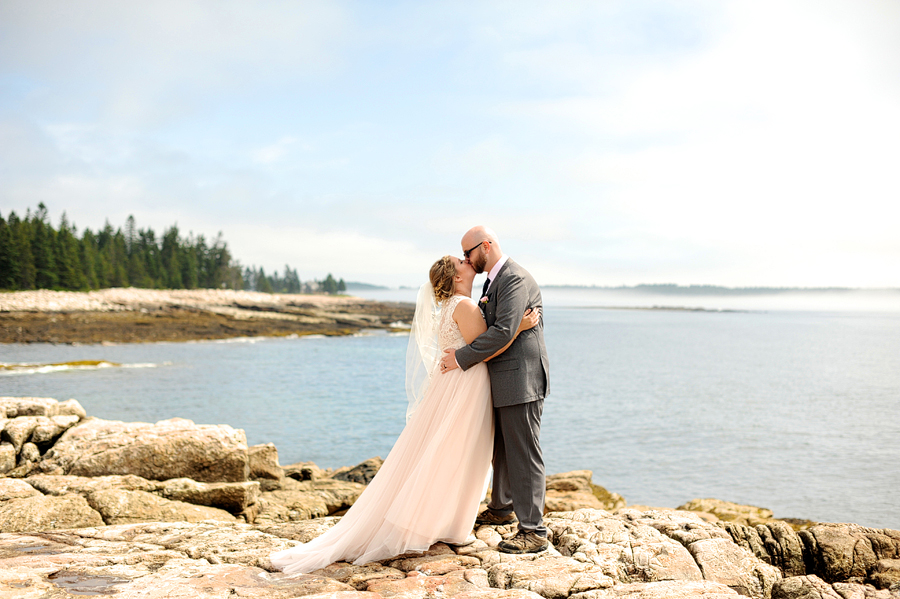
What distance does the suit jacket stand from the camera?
4324 millimetres

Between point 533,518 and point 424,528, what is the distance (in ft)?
2.94

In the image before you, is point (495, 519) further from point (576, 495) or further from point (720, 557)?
point (576, 495)

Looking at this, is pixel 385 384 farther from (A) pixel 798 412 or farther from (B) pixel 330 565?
(B) pixel 330 565

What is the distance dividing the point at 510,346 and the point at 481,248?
863mm

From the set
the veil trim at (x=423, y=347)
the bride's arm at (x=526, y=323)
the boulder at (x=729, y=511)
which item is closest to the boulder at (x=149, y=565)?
the veil trim at (x=423, y=347)

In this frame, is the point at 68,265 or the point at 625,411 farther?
the point at 68,265

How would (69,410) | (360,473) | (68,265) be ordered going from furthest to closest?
(68,265) → (360,473) → (69,410)

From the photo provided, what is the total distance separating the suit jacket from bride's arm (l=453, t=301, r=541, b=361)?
0.07 m

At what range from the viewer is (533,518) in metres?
4.45

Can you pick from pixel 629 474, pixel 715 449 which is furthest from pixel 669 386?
pixel 629 474

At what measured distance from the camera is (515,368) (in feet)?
14.6

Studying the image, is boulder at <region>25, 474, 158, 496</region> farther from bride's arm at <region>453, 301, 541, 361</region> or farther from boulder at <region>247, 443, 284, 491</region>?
bride's arm at <region>453, 301, 541, 361</region>

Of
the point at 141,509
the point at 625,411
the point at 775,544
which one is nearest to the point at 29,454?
the point at 141,509

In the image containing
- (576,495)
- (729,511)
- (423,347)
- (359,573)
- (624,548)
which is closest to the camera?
(359,573)
